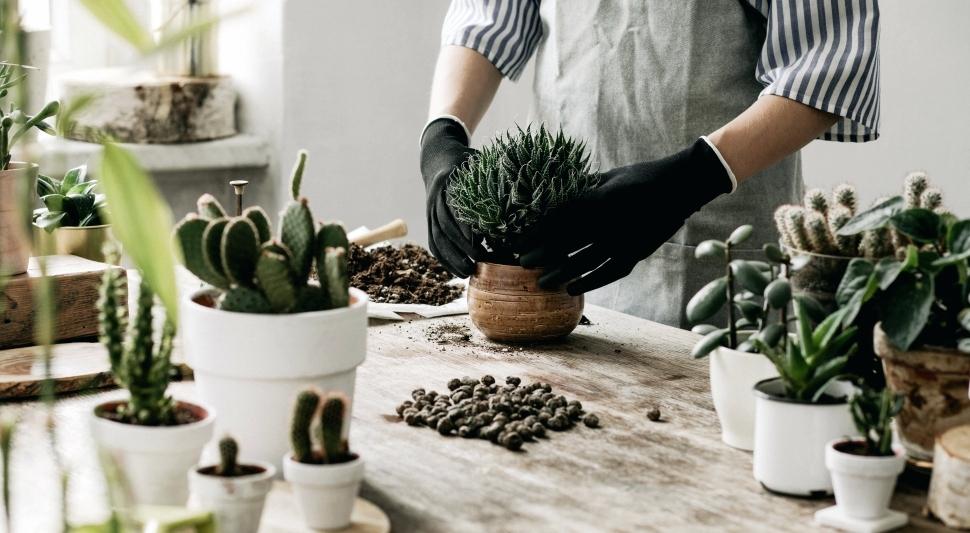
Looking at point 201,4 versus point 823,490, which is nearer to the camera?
point 823,490

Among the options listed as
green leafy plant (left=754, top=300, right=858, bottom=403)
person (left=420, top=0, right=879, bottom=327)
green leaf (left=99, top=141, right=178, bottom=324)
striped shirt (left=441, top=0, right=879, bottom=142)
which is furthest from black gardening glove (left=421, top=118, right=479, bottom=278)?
green leaf (left=99, top=141, right=178, bottom=324)

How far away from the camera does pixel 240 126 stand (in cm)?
328

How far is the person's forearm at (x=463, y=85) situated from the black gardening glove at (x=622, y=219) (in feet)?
1.66

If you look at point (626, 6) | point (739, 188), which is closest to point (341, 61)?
point (626, 6)

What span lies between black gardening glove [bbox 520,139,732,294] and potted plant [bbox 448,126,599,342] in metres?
0.02

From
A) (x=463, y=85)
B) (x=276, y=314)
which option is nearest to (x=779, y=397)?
(x=276, y=314)

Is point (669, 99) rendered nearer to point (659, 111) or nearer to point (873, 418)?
point (659, 111)

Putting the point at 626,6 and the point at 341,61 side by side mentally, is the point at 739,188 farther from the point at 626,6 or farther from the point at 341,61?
the point at 341,61

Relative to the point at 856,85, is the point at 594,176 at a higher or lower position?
lower

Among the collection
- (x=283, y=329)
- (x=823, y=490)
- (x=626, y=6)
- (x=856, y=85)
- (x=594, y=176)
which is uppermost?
(x=626, y=6)

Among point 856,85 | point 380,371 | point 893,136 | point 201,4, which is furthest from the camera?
point 201,4

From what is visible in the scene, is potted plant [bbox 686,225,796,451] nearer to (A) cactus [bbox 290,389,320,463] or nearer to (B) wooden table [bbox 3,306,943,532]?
(B) wooden table [bbox 3,306,943,532]

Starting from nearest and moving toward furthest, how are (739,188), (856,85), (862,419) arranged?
(862,419)
(856,85)
(739,188)

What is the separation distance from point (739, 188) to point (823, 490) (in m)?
1.06
